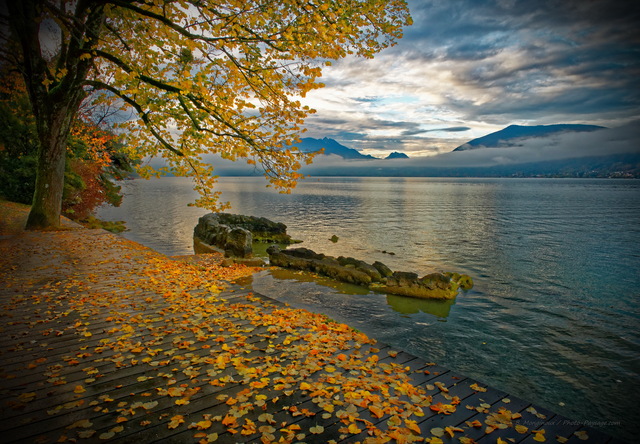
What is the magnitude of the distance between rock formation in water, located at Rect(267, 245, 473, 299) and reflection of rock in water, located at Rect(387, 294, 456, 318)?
1.14 ft

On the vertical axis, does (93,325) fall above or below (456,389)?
above

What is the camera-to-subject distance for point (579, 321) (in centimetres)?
1282

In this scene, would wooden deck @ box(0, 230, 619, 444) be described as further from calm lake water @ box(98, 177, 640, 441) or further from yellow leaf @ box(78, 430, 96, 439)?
calm lake water @ box(98, 177, 640, 441)

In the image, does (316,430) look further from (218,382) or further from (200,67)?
(200,67)

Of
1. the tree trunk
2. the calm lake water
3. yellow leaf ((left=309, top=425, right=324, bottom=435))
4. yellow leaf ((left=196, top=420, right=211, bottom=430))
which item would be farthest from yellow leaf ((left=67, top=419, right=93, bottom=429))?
the tree trunk

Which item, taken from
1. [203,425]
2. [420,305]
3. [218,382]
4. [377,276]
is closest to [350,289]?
[377,276]

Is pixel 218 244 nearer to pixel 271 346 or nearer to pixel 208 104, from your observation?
pixel 208 104

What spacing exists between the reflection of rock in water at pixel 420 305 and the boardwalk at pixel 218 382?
6477 millimetres

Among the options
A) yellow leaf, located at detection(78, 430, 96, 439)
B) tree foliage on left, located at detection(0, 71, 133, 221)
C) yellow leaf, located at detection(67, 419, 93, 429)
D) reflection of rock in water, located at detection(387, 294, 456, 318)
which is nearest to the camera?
yellow leaf, located at detection(78, 430, 96, 439)

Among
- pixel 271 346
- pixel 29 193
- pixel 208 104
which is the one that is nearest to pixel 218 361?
pixel 271 346

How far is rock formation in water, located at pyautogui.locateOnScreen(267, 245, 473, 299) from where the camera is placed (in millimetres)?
15055

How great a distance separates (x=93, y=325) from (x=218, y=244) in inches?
554

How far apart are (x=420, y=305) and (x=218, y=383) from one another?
10.9 m

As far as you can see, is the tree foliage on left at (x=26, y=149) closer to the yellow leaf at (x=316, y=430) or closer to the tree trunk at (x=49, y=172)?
the tree trunk at (x=49, y=172)
